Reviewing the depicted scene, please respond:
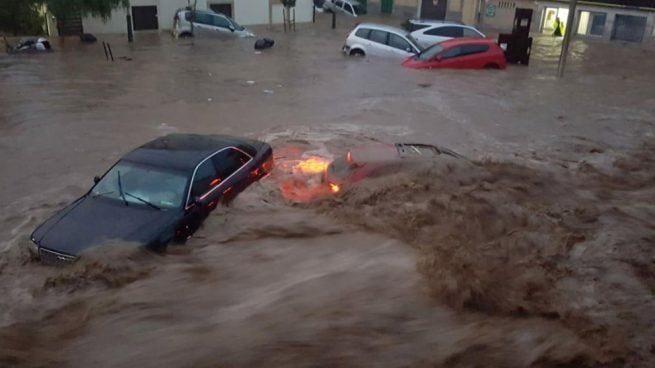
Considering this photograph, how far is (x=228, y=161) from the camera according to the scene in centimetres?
836

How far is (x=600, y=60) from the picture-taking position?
2483 cm

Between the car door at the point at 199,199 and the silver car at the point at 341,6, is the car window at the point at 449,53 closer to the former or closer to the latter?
the car door at the point at 199,199

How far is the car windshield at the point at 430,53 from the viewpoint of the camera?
64.8ft

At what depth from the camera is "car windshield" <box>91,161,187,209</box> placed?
7.33 metres

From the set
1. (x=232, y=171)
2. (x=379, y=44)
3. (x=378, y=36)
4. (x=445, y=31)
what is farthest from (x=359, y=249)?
(x=445, y=31)

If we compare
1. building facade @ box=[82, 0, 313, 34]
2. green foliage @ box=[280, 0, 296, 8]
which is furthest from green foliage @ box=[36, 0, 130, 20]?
green foliage @ box=[280, 0, 296, 8]

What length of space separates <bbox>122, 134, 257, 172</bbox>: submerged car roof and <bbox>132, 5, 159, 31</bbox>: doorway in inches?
865

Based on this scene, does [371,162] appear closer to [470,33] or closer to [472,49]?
[472,49]

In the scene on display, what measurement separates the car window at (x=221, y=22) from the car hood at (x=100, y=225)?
20820 millimetres

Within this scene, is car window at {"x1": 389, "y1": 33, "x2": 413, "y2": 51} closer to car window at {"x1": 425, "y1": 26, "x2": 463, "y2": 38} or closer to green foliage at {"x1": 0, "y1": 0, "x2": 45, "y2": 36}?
car window at {"x1": 425, "y1": 26, "x2": 463, "y2": 38}

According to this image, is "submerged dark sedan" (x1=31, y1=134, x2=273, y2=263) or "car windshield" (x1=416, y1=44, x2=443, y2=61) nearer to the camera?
"submerged dark sedan" (x1=31, y1=134, x2=273, y2=263)

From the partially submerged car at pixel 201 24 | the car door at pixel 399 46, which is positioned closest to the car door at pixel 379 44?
the car door at pixel 399 46

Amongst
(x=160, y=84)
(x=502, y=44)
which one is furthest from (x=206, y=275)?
(x=502, y=44)

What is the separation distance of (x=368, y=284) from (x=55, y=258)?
3508mm
